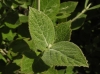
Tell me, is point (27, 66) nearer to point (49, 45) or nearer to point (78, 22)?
point (49, 45)

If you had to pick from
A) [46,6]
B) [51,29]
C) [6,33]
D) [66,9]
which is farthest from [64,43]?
[6,33]

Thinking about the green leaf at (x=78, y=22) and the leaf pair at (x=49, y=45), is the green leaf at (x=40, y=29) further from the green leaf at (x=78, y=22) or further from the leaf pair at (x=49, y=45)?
the green leaf at (x=78, y=22)

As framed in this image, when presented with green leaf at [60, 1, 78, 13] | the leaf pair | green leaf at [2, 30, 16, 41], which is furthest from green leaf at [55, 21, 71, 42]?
green leaf at [2, 30, 16, 41]

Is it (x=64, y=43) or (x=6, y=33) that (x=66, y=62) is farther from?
(x=6, y=33)

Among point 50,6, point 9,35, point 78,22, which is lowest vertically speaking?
point 9,35

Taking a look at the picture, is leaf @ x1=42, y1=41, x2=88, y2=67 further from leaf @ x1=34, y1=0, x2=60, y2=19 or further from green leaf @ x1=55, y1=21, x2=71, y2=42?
leaf @ x1=34, y1=0, x2=60, y2=19

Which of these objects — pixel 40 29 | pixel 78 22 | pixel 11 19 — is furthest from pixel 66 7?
pixel 40 29

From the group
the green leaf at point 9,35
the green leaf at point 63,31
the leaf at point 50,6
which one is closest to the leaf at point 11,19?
the green leaf at point 9,35
